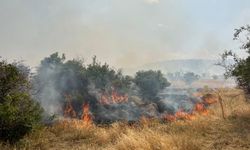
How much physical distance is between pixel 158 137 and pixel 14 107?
14.1 ft

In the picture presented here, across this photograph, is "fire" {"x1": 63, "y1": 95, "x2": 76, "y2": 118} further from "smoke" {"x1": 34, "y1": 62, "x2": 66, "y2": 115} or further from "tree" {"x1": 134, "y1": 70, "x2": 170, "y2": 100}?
"tree" {"x1": 134, "y1": 70, "x2": 170, "y2": 100}

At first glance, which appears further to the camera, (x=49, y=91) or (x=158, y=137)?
(x=49, y=91)

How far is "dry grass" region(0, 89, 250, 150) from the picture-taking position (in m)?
8.91

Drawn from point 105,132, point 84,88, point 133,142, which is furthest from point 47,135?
point 84,88

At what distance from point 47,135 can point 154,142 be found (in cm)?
504

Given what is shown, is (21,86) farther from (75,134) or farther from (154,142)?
(154,142)

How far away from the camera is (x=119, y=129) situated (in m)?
12.8

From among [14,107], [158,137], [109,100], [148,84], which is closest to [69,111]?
[109,100]

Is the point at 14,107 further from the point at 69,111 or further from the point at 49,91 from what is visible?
the point at 49,91

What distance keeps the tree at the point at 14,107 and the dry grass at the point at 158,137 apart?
17.2 inches

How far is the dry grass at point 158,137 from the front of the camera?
29.2 ft

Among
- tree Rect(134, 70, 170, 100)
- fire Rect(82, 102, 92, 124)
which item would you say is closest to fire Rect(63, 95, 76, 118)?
fire Rect(82, 102, 92, 124)

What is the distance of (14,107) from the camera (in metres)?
10.1

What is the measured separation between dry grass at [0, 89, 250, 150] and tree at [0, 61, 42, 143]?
44 centimetres
